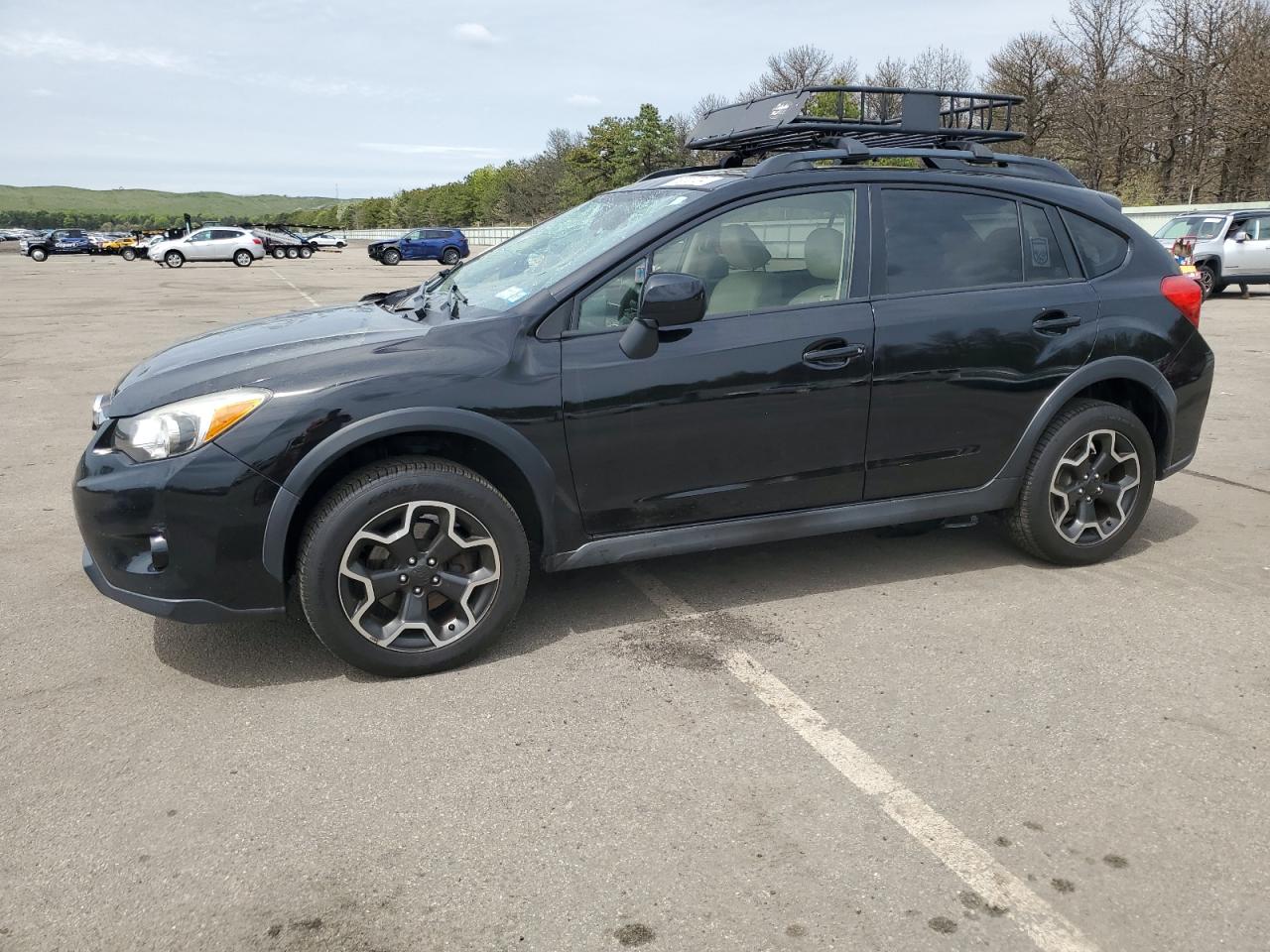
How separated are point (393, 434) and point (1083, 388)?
2994 millimetres

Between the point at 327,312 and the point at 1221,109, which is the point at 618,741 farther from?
the point at 1221,109

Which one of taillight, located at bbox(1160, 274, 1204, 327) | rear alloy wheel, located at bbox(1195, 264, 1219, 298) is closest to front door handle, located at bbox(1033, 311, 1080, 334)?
taillight, located at bbox(1160, 274, 1204, 327)

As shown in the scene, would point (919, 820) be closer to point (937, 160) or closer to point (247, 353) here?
point (247, 353)

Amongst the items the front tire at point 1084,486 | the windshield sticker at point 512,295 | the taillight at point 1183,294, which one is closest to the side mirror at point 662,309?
the windshield sticker at point 512,295

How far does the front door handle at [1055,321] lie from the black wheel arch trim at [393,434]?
2227mm

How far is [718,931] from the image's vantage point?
2328mm

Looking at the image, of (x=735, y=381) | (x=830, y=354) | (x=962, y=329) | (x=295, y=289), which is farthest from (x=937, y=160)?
(x=295, y=289)

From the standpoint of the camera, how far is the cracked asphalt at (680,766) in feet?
7.87

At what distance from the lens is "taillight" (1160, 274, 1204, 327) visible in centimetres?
470

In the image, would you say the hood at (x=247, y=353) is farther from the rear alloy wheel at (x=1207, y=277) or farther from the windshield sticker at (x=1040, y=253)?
the rear alloy wheel at (x=1207, y=277)

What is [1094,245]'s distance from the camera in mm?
4621

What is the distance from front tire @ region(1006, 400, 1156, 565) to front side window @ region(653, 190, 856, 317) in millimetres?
1231

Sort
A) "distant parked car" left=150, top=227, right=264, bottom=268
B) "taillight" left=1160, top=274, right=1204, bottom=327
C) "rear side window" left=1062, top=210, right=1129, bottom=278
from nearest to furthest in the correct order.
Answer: "rear side window" left=1062, top=210, right=1129, bottom=278, "taillight" left=1160, top=274, right=1204, bottom=327, "distant parked car" left=150, top=227, right=264, bottom=268

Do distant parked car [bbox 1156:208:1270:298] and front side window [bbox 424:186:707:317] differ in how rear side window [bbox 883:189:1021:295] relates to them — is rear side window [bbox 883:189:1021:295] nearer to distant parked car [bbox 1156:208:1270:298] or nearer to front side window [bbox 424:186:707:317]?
front side window [bbox 424:186:707:317]
